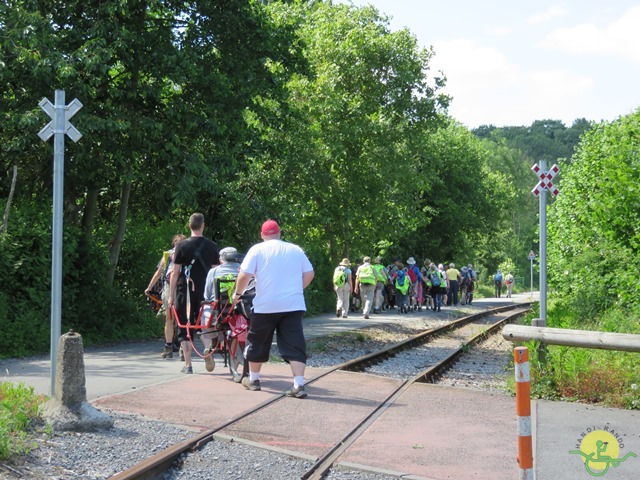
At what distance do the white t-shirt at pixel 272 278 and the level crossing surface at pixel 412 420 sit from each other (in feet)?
3.37

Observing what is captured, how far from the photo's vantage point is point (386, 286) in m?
33.3

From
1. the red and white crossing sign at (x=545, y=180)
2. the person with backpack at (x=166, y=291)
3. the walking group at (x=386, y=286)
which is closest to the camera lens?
the person with backpack at (x=166, y=291)

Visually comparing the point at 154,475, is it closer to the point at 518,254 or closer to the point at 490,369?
the point at 490,369

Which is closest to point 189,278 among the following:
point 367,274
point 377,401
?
point 377,401

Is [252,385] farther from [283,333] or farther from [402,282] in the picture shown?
[402,282]

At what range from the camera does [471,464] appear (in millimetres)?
6539

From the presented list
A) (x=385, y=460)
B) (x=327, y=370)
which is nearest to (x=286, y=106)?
(x=327, y=370)

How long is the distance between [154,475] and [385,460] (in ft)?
5.87

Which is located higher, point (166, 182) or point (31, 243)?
point (166, 182)

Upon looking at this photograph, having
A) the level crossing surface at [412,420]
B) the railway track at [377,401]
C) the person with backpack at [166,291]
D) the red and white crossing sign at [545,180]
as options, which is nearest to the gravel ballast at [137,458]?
the railway track at [377,401]

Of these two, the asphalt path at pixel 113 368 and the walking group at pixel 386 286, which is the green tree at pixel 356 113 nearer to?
the walking group at pixel 386 286

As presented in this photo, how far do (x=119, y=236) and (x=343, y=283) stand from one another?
909 cm

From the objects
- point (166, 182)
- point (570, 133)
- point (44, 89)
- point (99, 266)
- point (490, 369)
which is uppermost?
point (570, 133)

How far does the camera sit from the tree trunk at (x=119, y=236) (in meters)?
16.6
